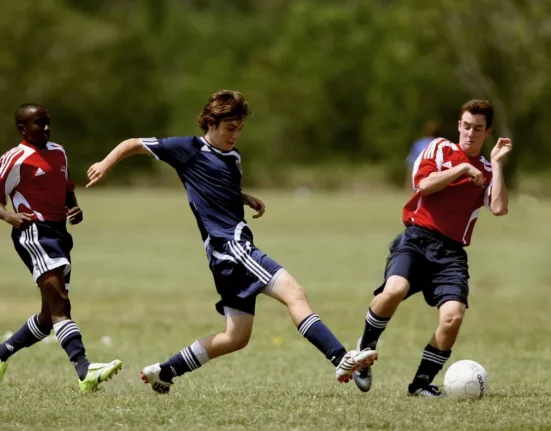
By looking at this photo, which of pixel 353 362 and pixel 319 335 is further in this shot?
pixel 319 335

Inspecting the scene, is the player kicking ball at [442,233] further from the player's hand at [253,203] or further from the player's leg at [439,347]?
the player's hand at [253,203]

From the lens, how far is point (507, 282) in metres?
19.2

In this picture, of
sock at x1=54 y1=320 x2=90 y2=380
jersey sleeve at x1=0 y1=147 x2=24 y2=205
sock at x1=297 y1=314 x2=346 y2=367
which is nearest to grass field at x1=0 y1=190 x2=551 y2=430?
sock at x1=54 y1=320 x2=90 y2=380

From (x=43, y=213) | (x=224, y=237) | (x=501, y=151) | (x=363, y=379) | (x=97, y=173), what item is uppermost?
(x=501, y=151)

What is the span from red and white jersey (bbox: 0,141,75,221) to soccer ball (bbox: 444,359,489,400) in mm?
2885

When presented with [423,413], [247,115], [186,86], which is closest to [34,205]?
[247,115]

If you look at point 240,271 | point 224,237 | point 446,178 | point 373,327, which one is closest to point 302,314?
point 240,271

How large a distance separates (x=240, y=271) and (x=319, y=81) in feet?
242

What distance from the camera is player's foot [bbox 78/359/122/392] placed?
7812 mm

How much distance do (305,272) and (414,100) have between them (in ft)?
165

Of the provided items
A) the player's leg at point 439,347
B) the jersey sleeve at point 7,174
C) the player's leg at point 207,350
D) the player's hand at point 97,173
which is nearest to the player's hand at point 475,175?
the player's leg at point 439,347

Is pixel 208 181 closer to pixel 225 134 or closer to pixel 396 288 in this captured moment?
pixel 225 134

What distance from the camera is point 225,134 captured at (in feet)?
25.7

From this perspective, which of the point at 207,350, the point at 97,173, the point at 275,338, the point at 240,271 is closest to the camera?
the point at 97,173
